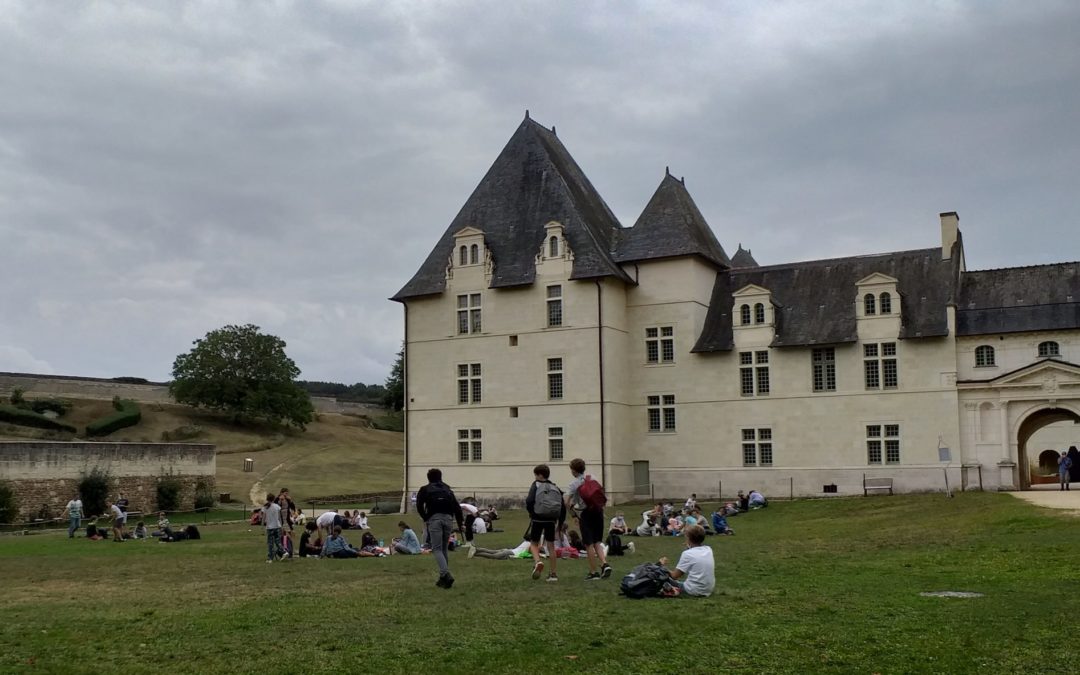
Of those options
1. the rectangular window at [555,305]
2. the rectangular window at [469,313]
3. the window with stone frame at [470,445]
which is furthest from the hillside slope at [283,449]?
the rectangular window at [555,305]

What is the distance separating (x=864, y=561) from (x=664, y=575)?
6.75 m

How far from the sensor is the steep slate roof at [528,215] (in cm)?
4922

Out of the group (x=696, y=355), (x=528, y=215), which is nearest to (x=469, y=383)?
(x=528, y=215)

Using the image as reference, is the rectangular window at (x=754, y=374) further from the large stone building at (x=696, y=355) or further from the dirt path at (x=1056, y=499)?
the dirt path at (x=1056, y=499)

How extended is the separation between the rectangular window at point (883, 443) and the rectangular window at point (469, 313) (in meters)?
17.9

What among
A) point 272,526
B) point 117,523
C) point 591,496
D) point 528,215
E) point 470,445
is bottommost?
point 117,523

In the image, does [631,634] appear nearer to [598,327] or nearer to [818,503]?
[818,503]

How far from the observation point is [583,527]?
17266 millimetres

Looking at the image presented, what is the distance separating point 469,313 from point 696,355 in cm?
1072

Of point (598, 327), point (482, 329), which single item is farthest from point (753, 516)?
point (482, 329)

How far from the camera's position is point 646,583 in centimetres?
1437

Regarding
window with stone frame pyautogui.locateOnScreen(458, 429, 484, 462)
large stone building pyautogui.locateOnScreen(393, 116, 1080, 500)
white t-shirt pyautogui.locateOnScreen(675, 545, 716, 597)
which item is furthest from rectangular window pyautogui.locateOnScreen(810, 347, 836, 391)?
white t-shirt pyautogui.locateOnScreen(675, 545, 716, 597)

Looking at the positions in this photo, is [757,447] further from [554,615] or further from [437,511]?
[554,615]

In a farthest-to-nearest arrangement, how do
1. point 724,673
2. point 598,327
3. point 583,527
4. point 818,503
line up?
point 598,327 < point 818,503 < point 583,527 < point 724,673
